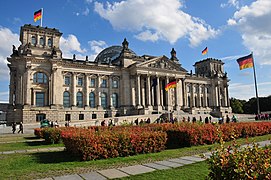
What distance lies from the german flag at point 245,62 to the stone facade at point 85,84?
28.4 m

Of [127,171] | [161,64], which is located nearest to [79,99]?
[161,64]

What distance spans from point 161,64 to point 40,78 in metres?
35.7

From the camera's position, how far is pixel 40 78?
5369 centimetres

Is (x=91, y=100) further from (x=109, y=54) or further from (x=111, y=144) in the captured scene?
(x=111, y=144)

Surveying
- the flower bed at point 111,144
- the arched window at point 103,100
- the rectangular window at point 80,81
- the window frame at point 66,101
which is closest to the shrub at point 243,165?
the flower bed at point 111,144

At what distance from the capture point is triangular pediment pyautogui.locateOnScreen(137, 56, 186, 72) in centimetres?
6588

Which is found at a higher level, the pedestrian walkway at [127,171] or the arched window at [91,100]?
the arched window at [91,100]

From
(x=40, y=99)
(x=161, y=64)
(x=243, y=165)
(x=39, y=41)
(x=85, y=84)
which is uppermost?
(x=39, y=41)

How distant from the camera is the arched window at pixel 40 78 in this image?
174 ft

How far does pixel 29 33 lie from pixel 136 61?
101ft

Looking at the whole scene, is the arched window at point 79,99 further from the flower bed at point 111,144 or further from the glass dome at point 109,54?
the flower bed at point 111,144

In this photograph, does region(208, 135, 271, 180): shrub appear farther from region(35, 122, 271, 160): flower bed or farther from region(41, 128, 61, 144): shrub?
region(41, 128, 61, 144): shrub

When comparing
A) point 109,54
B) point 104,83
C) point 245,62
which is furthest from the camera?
point 109,54

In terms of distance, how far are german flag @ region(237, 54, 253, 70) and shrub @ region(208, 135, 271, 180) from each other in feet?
123
